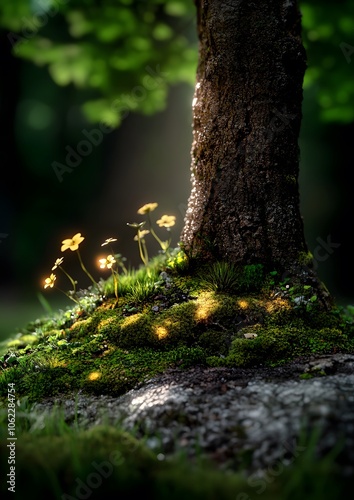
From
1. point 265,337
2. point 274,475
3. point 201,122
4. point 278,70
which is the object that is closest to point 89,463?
point 274,475

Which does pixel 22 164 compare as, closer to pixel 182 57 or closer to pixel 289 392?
pixel 182 57

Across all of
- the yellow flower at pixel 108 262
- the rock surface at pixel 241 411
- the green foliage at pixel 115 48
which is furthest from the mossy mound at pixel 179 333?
the green foliage at pixel 115 48

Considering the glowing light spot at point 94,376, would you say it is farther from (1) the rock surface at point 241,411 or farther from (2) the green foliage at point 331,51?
(2) the green foliage at point 331,51

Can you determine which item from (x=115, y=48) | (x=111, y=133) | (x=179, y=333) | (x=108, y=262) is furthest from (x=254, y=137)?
(x=111, y=133)

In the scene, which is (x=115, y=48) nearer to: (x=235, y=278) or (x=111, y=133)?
(x=235, y=278)

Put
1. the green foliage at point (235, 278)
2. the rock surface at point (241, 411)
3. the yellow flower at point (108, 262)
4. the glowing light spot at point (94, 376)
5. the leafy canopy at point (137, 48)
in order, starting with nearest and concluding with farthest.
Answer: the rock surface at point (241, 411)
the glowing light spot at point (94, 376)
the green foliage at point (235, 278)
the yellow flower at point (108, 262)
the leafy canopy at point (137, 48)

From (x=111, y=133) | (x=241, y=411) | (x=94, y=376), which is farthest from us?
(x=111, y=133)
